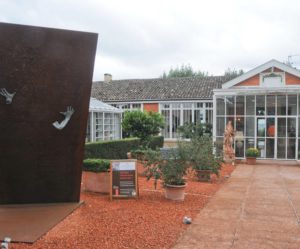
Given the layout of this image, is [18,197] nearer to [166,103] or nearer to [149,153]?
[149,153]

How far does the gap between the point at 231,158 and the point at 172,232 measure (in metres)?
11.5

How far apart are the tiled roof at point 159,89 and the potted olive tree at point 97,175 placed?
18204 mm

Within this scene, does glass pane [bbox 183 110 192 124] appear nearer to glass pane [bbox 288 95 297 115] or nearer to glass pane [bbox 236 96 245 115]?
glass pane [bbox 236 96 245 115]

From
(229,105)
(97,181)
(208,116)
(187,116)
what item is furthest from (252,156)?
(97,181)

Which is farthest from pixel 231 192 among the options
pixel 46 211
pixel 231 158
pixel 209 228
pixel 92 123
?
pixel 92 123

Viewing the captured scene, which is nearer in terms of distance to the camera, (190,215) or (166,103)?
(190,215)

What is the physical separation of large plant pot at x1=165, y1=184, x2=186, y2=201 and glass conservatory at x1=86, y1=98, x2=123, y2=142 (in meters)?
9.43

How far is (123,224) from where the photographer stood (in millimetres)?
5824

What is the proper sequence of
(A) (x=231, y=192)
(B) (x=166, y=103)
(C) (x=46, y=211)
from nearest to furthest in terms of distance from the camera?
(C) (x=46, y=211) < (A) (x=231, y=192) < (B) (x=166, y=103)

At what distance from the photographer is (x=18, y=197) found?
21.8ft

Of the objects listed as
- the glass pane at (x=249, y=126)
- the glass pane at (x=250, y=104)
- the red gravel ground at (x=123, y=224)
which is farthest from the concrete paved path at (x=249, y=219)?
the glass pane at (x=250, y=104)

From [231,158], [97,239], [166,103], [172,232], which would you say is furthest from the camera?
[166,103]

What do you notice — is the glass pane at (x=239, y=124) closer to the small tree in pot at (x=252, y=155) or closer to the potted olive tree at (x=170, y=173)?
the small tree in pot at (x=252, y=155)

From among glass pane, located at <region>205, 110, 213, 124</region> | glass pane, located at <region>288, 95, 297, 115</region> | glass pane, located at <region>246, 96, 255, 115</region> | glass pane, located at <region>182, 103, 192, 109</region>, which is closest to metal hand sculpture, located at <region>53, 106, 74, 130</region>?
glass pane, located at <region>246, 96, 255, 115</region>
